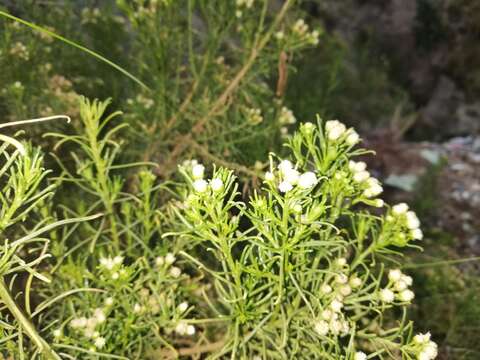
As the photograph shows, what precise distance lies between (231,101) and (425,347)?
863mm

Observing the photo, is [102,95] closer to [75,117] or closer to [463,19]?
[75,117]

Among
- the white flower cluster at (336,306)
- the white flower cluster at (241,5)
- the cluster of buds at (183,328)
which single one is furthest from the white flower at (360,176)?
the white flower cluster at (241,5)

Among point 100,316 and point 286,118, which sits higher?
point 286,118

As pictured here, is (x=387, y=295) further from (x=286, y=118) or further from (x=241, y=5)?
(x=241, y=5)

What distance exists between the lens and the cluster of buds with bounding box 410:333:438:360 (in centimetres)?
79

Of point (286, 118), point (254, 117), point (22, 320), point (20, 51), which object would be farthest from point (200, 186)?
point (20, 51)

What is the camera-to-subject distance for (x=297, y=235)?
724 millimetres

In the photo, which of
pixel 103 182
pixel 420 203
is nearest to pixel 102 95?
pixel 103 182

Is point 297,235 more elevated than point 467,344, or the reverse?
point 297,235

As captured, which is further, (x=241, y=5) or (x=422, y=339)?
(x=241, y=5)

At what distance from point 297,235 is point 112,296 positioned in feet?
1.22

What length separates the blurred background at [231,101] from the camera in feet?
4.97

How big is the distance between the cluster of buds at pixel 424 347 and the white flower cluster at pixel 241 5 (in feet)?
3.23

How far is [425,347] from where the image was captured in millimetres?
798
